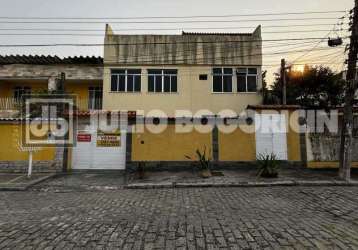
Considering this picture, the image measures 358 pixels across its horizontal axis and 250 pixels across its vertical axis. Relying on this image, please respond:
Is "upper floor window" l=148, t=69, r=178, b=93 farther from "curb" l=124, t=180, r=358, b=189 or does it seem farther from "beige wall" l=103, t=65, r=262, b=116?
"curb" l=124, t=180, r=358, b=189

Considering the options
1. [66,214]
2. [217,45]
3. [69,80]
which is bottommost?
[66,214]

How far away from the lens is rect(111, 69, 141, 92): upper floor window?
60.4 feet

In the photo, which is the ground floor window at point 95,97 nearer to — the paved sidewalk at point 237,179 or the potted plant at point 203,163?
the paved sidewalk at point 237,179

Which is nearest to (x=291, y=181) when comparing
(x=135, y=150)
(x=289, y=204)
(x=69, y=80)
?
(x=289, y=204)

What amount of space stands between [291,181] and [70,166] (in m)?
10.5

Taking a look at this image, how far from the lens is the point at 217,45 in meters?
18.7

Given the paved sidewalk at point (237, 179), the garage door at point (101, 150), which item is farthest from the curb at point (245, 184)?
the garage door at point (101, 150)

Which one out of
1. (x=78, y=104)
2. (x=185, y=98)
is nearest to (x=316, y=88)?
(x=185, y=98)

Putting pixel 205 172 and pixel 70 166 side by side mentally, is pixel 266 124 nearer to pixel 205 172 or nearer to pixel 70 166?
pixel 205 172

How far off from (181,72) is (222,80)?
2.88 m

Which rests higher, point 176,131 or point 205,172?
point 176,131

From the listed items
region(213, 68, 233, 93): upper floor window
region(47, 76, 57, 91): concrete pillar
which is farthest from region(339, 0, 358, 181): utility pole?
region(47, 76, 57, 91): concrete pillar

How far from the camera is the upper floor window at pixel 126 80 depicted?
60.4 ft

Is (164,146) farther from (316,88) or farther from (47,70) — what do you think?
(316,88)
